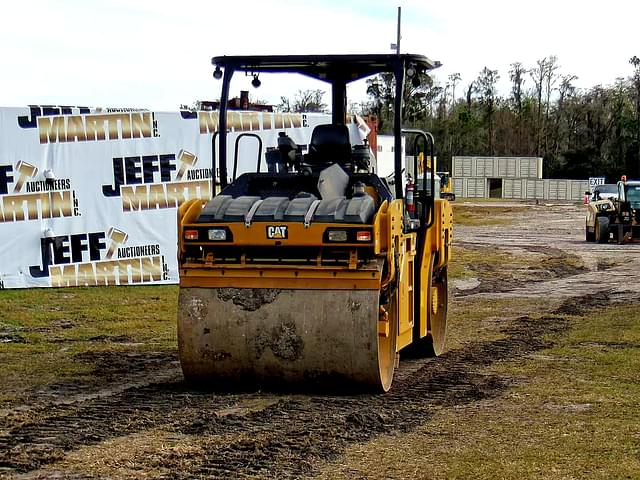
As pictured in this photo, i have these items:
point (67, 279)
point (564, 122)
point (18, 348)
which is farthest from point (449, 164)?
point (18, 348)

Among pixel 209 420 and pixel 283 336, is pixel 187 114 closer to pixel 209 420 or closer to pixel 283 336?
pixel 283 336

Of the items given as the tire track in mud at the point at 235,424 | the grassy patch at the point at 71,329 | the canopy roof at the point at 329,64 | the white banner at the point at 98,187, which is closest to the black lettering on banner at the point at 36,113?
the white banner at the point at 98,187

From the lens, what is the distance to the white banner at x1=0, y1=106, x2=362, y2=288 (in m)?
18.1

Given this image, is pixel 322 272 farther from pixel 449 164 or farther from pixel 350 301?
pixel 449 164

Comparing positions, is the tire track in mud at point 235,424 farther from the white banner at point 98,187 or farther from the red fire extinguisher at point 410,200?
the white banner at point 98,187

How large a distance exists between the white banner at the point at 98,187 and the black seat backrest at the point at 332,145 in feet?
24.5

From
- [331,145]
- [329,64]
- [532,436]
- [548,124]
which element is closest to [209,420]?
[532,436]

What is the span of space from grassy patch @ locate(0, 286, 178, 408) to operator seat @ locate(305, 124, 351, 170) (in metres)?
2.98

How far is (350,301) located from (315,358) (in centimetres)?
54

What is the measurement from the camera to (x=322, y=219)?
8.75m

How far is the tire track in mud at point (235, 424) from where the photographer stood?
6.89 meters

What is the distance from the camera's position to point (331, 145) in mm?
10172

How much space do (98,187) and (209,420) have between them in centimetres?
1125

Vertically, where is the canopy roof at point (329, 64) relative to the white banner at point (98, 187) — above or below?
above
